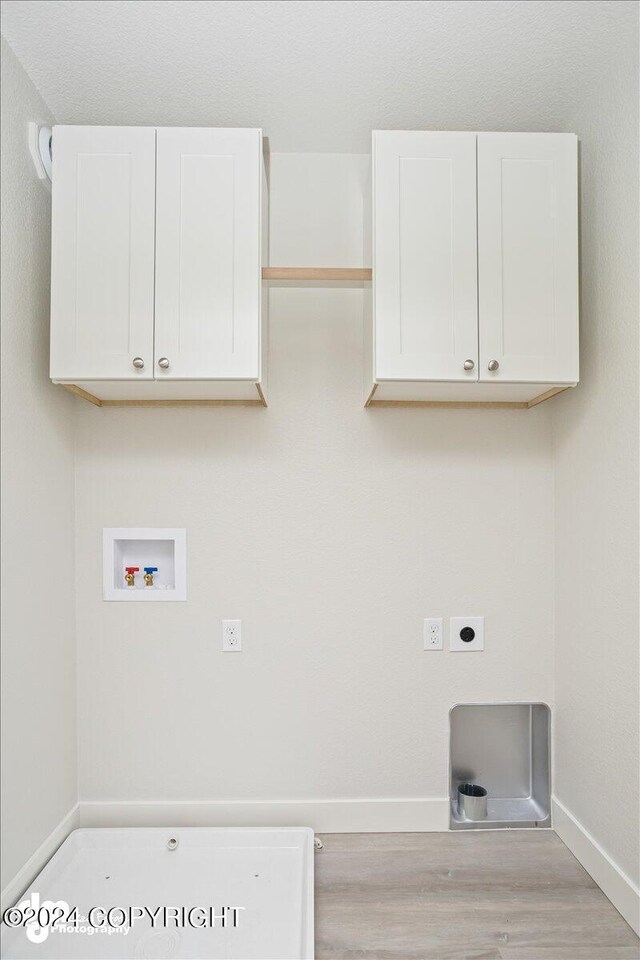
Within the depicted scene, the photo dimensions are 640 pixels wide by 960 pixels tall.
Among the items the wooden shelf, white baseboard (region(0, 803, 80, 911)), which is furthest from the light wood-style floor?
the wooden shelf

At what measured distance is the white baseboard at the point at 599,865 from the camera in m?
1.58

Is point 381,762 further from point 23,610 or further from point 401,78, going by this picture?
point 401,78

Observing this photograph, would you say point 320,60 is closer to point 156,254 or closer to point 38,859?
point 156,254

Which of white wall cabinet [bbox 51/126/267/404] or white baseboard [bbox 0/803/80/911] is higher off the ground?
white wall cabinet [bbox 51/126/267/404]

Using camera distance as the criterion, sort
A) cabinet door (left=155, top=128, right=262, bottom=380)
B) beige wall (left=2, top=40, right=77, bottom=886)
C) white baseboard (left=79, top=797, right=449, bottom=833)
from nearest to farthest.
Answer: beige wall (left=2, top=40, right=77, bottom=886) < cabinet door (left=155, top=128, right=262, bottom=380) < white baseboard (left=79, top=797, right=449, bottom=833)

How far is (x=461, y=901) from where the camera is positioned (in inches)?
66.3

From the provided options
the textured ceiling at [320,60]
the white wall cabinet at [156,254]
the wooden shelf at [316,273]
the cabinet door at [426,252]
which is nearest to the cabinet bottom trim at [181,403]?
the white wall cabinet at [156,254]

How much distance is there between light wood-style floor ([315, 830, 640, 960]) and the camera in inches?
59.7

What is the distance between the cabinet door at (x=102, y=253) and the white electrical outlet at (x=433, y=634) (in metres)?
1.23

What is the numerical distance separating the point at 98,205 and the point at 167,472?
2.78 ft

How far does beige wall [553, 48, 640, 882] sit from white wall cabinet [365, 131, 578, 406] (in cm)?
11

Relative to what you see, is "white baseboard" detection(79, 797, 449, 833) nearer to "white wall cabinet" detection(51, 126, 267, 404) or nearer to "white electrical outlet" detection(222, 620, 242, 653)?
"white electrical outlet" detection(222, 620, 242, 653)

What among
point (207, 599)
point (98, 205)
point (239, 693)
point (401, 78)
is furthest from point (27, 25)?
point (239, 693)

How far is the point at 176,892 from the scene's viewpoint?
1.71m
